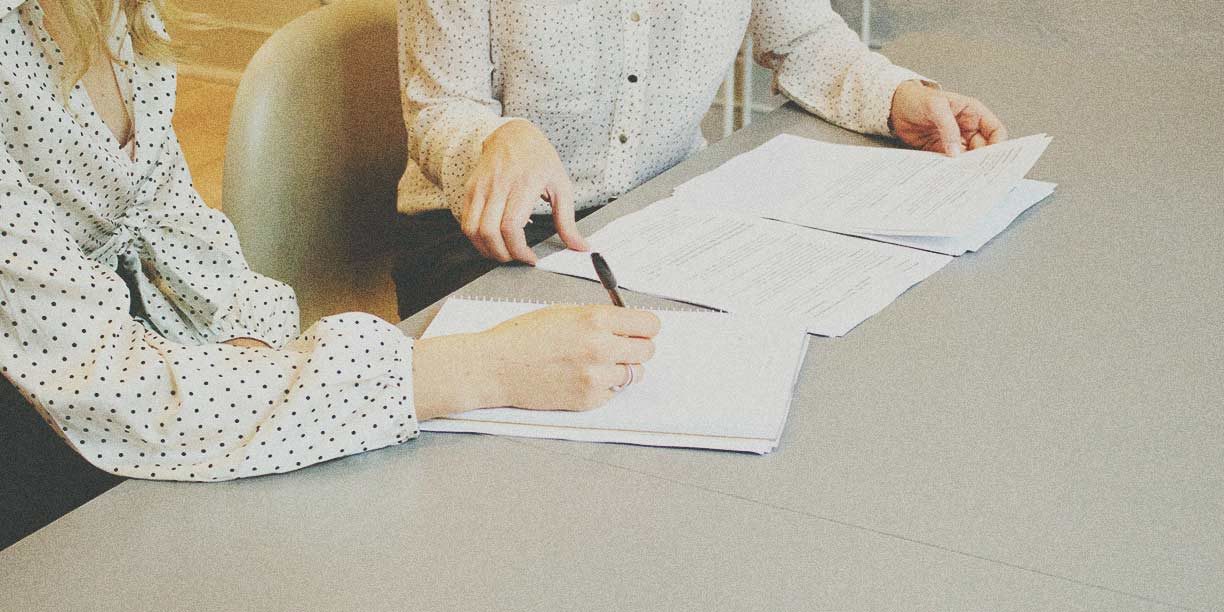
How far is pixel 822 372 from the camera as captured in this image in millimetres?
855

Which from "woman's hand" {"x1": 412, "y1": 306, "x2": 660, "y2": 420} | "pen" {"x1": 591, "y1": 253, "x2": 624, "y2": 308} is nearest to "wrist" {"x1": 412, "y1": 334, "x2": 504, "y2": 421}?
"woman's hand" {"x1": 412, "y1": 306, "x2": 660, "y2": 420}

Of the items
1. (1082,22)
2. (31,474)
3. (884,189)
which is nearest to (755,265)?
(884,189)

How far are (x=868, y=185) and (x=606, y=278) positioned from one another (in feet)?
1.29

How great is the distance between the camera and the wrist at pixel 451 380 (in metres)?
0.80

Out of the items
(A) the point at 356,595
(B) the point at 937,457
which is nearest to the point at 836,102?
(B) the point at 937,457

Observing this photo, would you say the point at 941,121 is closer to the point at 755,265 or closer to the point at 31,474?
the point at 755,265

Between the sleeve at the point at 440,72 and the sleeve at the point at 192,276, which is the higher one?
the sleeve at the point at 440,72

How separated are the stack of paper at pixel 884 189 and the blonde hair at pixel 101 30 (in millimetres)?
540

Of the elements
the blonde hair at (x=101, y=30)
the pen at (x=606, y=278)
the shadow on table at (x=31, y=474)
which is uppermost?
the blonde hair at (x=101, y=30)

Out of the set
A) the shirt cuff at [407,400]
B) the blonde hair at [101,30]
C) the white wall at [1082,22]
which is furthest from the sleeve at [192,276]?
the white wall at [1082,22]

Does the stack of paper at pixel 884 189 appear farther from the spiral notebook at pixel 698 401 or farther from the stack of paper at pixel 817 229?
the spiral notebook at pixel 698 401

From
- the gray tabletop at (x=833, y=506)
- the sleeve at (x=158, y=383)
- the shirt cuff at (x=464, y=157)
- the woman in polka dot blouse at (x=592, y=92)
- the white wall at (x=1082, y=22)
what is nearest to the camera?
the gray tabletop at (x=833, y=506)

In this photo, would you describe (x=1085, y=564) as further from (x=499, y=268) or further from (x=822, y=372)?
(x=499, y=268)

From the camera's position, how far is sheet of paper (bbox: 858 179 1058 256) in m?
1.06
